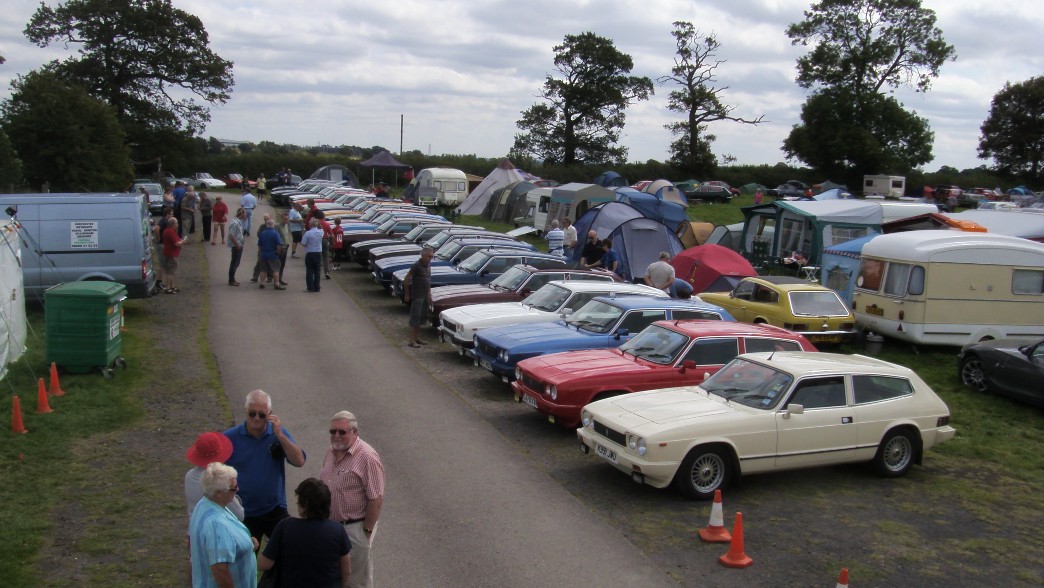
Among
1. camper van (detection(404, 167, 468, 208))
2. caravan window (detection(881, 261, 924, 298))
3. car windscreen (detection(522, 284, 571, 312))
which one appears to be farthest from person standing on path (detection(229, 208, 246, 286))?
camper van (detection(404, 167, 468, 208))

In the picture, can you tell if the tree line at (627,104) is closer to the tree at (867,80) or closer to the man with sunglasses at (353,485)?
the tree at (867,80)

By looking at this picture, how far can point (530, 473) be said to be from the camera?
960 centimetres

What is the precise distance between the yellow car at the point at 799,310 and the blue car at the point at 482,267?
4.01 meters

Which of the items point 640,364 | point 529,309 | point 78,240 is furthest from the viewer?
point 78,240

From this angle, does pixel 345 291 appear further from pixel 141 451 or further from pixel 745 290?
pixel 141 451

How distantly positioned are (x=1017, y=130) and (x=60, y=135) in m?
68.6

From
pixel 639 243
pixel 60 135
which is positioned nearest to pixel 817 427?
pixel 639 243

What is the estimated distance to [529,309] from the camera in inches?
587

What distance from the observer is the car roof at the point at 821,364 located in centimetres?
976

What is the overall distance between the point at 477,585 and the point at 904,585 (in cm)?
363

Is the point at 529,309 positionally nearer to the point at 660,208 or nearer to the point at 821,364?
the point at 821,364

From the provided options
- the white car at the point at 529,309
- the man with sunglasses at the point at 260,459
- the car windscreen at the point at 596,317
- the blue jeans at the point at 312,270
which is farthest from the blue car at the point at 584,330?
the blue jeans at the point at 312,270

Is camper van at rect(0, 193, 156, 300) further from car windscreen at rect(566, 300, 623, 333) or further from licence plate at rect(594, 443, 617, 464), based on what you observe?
licence plate at rect(594, 443, 617, 464)

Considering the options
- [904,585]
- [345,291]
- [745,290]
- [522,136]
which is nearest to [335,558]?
[904,585]
